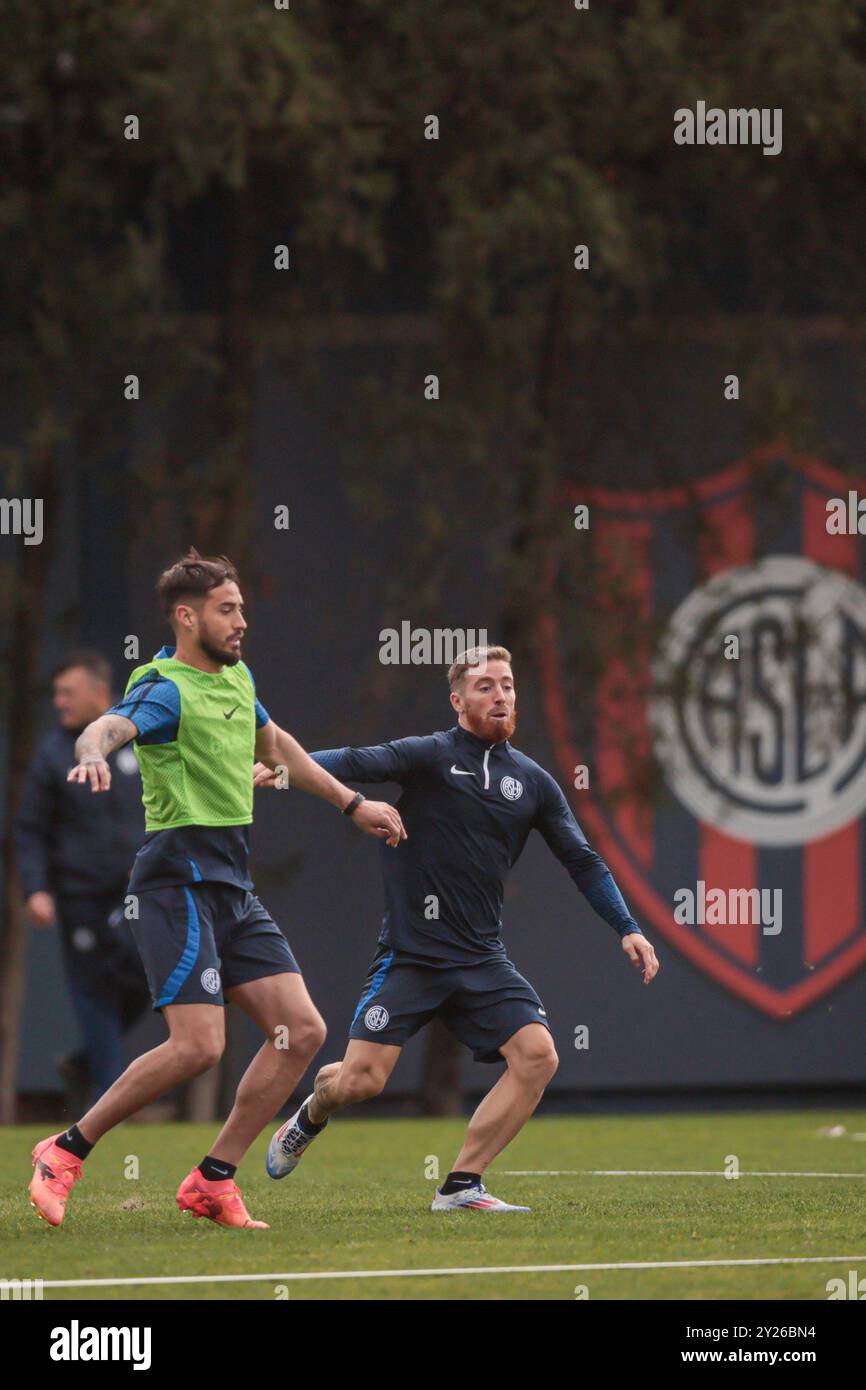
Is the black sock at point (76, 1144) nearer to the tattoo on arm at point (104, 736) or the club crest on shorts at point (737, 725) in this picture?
the tattoo on arm at point (104, 736)

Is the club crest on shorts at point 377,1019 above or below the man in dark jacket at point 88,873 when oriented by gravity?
below

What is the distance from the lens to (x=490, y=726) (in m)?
7.95

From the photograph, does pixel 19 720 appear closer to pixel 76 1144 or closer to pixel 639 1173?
pixel 639 1173

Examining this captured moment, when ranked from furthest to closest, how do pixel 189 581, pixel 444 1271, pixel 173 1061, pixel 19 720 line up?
pixel 19 720, pixel 189 581, pixel 173 1061, pixel 444 1271

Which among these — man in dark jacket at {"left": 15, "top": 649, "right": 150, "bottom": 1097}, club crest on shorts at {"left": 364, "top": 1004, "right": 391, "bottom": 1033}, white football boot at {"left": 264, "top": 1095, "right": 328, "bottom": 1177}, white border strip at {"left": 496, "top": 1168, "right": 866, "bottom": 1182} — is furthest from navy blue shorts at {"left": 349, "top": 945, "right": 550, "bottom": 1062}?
man in dark jacket at {"left": 15, "top": 649, "right": 150, "bottom": 1097}

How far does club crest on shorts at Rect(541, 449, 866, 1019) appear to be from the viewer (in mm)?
14430

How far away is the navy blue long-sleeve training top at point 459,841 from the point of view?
7.88 meters

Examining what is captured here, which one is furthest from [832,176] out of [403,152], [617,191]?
[403,152]

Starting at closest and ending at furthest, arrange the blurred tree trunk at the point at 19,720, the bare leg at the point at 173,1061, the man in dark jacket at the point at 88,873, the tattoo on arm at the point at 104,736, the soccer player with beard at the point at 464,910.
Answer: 1. the tattoo on arm at the point at 104,736
2. the bare leg at the point at 173,1061
3. the soccer player with beard at the point at 464,910
4. the man in dark jacket at the point at 88,873
5. the blurred tree trunk at the point at 19,720

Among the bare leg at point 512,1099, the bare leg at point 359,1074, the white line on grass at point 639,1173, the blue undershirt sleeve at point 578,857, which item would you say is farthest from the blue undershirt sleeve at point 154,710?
the white line on grass at point 639,1173

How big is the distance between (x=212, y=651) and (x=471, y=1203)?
204 cm

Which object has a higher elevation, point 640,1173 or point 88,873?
point 88,873

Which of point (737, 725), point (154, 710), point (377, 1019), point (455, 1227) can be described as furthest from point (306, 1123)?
point (737, 725)

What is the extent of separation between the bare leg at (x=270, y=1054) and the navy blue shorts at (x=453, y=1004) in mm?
592
